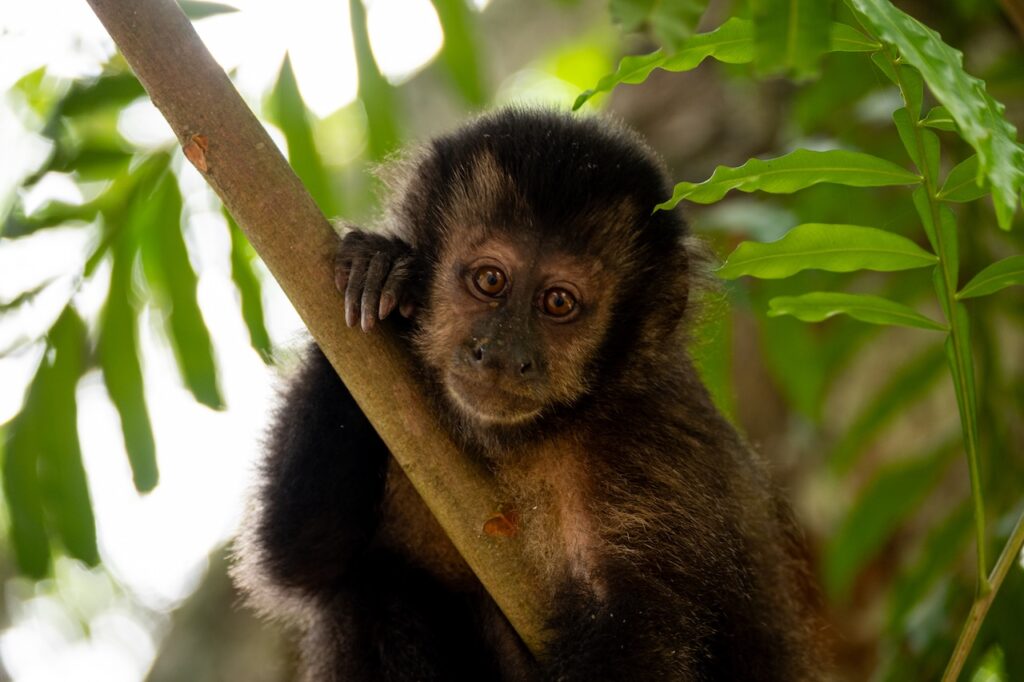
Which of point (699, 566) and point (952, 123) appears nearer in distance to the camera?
point (952, 123)

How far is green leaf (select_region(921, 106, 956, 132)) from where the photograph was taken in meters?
2.62

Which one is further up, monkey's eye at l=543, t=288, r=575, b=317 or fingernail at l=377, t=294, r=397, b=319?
fingernail at l=377, t=294, r=397, b=319

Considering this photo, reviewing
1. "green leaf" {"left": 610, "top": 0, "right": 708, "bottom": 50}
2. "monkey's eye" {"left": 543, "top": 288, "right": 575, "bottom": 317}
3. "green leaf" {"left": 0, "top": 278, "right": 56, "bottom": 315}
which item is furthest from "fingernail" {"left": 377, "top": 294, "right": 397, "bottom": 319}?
"green leaf" {"left": 0, "top": 278, "right": 56, "bottom": 315}

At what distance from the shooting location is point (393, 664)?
12.8ft

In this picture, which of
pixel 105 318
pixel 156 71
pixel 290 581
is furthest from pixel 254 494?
pixel 156 71

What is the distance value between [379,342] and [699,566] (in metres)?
1.36

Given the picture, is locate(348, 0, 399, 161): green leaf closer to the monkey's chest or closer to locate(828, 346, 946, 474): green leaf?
the monkey's chest

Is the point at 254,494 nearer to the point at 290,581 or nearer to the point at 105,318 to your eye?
the point at 290,581

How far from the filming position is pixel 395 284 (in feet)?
11.7

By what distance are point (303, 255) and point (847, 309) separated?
1403 mm

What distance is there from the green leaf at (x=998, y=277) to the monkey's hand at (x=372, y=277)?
152 cm

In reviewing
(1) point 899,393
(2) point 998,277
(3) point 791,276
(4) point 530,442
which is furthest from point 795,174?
(1) point 899,393

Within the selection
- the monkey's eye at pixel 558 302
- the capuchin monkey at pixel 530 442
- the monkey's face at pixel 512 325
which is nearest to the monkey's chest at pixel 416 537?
the capuchin monkey at pixel 530 442

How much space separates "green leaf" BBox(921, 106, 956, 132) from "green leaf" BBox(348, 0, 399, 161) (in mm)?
2517
